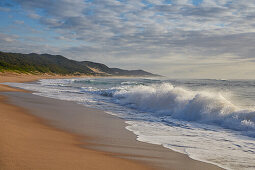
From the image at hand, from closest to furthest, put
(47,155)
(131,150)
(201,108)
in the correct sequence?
(47,155) < (131,150) < (201,108)

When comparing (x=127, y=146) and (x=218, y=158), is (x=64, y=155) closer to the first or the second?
(x=127, y=146)

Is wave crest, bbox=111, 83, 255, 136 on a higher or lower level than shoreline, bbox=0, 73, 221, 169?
higher

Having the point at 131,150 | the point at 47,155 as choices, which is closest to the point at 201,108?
the point at 131,150

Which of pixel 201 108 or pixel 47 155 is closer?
pixel 47 155

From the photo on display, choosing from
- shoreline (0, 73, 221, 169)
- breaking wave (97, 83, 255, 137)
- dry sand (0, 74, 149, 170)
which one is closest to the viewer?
dry sand (0, 74, 149, 170)

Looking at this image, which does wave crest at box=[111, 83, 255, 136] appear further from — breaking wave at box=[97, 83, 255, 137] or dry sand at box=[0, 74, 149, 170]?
dry sand at box=[0, 74, 149, 170]

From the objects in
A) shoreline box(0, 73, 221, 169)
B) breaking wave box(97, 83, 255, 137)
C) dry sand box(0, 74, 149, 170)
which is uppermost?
breaking wave box(97, 83, 255, 137)

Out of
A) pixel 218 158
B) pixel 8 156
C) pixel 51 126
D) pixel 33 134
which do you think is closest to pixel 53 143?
pixel 33 134

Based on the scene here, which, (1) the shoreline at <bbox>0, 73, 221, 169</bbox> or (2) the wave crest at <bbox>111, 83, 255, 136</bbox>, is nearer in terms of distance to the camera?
(1) the shoreline at <bbox>0, 73, 221, 169</bbox>

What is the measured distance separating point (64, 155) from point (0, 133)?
5.62 feet

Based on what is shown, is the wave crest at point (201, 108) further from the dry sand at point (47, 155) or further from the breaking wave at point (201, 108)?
the dry sand at point (47, 155)

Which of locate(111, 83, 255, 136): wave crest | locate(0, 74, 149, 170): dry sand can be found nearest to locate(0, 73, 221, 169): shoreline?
locate(0, 74, 149, 170): dry sand

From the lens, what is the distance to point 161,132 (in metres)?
7.07

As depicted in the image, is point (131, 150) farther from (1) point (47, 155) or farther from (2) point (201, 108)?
(2) point (201, 108)
